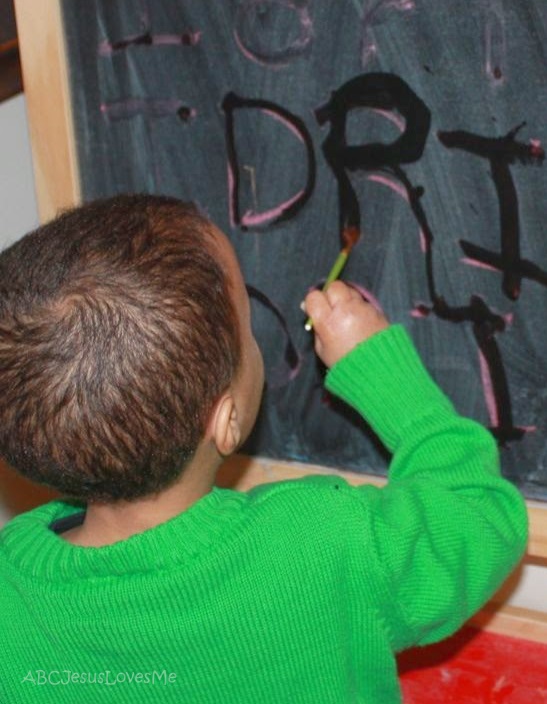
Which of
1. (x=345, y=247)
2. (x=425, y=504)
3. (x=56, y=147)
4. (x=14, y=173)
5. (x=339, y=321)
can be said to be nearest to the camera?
(x=425, y=504)

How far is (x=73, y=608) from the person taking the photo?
0.78 meters

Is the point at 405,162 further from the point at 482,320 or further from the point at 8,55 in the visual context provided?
the point at 8,55

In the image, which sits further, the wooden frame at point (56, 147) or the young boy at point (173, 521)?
the wooden frame at point (56, 147)

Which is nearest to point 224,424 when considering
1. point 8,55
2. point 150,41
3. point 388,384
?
point 388,384

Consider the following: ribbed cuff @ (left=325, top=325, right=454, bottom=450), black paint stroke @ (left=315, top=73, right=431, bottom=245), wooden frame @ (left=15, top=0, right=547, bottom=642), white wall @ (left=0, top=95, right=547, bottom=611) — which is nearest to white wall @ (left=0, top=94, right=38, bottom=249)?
white wall @ (left=0, top=95, right=547, bottom=611)

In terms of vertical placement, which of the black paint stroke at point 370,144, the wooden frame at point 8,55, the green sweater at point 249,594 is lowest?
the green sweater at point 249,594

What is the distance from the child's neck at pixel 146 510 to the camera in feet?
2.69

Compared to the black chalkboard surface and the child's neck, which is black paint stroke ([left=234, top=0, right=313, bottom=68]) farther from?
the child's neck

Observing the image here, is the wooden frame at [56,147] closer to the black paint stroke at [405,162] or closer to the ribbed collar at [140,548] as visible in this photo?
the black paint stroke at [405,162]

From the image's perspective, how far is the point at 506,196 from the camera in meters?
0.97

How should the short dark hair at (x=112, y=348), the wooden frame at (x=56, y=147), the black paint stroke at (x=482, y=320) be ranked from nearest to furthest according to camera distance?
the short dark hair at (x=112, y=348) < the black paint stroke at (x=482, y=320) < the wooden frame at (x=56, y=147)

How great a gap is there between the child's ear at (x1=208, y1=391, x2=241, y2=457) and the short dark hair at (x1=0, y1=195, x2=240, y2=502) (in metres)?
0.01

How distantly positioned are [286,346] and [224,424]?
353 millimetres

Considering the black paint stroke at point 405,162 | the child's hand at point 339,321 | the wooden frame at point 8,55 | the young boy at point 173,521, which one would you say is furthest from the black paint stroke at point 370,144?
the wooden frame at point 8,55
